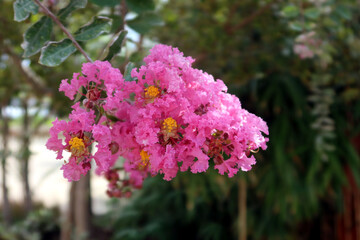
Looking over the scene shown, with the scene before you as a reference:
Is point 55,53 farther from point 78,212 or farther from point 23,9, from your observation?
point 78,212

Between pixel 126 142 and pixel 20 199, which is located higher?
pixel 20 199

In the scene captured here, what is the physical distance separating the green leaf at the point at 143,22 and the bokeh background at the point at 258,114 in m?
0.46

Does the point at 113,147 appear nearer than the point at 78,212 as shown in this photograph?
Yes

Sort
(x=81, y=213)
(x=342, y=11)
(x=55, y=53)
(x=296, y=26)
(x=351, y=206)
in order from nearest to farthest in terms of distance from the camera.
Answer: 1. (x=55, y=53)
2. (x=296, y=26)
3. (x=342, y=11)
4. (x=351, y=206)
5. (x=81, y=213)

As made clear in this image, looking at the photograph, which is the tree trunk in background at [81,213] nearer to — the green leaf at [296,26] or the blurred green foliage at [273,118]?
the blurred green foliage at [273,118]

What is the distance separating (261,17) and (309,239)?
1.74 m

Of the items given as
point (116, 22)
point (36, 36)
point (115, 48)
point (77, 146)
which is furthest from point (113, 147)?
point (116, 22)

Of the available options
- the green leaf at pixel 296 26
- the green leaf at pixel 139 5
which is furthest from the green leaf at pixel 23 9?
the green leaf at pixel 296 26

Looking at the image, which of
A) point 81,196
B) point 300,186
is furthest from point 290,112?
point 81,196

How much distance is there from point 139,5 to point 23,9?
31cm

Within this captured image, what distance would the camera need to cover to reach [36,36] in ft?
2.48

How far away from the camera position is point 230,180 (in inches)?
105

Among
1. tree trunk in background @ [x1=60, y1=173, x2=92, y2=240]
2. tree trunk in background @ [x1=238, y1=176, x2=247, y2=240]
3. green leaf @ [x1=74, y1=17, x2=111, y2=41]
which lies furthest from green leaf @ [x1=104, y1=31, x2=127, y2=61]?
tree trunk in background @ [x1=238, y1=176, x2=247, y2=240]

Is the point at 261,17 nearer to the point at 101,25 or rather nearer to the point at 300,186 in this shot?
the point at 300,186
